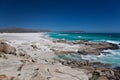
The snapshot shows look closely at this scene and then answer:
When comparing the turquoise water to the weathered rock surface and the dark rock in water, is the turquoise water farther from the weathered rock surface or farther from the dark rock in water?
the dark rock in water

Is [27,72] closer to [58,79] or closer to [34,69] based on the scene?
[34,69]

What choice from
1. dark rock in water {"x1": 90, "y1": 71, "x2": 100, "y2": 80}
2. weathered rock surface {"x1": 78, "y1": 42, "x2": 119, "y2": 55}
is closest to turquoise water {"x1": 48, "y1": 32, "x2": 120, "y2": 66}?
weathered rock surface {"x1": 78, "y1": 42, "x2": 119, "y2": 55}

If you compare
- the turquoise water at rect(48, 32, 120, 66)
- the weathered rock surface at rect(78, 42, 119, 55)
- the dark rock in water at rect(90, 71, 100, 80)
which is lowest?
the turquoise water at rect(48, 32, 120, 66)

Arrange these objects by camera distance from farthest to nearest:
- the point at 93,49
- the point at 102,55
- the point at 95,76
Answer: the point at 93,49, the point at 102,55, the point at 95,76

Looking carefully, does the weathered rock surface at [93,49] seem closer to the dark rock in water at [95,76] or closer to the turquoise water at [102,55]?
the turquoise water at [102,55]

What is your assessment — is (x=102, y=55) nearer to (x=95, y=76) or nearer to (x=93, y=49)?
(x=93, y=49)

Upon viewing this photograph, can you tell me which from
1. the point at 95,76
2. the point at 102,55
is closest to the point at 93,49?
the point at 102,55

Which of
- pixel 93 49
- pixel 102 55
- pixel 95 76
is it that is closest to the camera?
pixel 95 76

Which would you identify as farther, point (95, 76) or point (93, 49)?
point (93, 49)

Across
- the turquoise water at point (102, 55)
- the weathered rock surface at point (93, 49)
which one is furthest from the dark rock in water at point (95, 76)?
the weathered rock surface at point (93, 49)

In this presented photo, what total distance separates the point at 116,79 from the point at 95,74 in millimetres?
1197

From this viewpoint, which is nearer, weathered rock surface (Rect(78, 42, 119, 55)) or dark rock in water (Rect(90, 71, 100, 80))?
dark rock in water (Rect(90, 71, 100, 80))

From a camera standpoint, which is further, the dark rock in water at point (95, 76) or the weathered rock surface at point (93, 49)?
the weathered rock surface at point (93, 49)

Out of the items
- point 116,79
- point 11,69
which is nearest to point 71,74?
point 116,79
